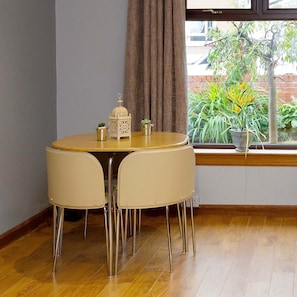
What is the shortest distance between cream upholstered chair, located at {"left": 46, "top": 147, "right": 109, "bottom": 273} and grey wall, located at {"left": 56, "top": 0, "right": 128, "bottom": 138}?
1.69 m

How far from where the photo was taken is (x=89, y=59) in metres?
5.71

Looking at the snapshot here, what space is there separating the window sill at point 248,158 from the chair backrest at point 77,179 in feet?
5.88

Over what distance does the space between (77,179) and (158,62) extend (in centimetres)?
176

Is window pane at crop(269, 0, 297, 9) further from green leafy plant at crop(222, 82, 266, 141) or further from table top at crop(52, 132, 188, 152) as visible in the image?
table top at crop(52, 132, 188, 152)

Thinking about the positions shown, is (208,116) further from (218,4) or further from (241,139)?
(218,4)

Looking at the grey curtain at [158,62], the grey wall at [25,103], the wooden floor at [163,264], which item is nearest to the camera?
the wooden floor at [163,264]

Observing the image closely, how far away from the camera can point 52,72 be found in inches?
223

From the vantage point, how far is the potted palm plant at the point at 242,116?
18.5 ft

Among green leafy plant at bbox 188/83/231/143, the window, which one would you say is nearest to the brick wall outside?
the window

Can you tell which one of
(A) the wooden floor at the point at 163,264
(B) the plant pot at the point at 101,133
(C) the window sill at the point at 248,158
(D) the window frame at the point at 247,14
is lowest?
→ (A) the wooden floor at the point at 163,264

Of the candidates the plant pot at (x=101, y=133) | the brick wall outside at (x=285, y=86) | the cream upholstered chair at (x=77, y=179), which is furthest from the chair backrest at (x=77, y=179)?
the brick wall outside at (x=285, y=86)

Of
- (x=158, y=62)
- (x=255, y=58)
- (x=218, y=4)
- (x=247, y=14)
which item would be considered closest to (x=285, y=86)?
(x=255, y=58)

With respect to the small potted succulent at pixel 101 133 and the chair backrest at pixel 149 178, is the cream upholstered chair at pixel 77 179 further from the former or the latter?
the small potted succulent at pixel 101 133

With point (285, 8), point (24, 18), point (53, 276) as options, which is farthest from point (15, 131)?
point (285, 8)
